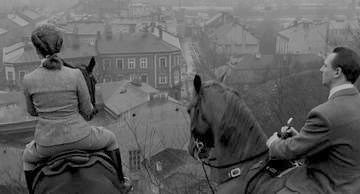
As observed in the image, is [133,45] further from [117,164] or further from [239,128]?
[239,128]

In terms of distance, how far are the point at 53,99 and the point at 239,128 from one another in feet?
5.87

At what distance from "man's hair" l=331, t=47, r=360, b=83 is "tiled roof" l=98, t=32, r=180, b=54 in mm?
34588

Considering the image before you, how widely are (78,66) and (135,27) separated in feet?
149

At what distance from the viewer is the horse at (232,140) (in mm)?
4500

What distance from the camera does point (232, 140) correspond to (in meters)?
4.62

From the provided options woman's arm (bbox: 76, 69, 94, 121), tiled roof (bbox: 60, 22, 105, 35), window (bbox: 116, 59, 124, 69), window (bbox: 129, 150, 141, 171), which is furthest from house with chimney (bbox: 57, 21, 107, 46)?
woman's arm (bbox: 76, 69, 94, 121)

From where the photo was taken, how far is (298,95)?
2345cm

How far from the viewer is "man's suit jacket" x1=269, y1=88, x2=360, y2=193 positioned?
394 cm

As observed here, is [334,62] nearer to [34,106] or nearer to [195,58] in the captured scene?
[34,106]

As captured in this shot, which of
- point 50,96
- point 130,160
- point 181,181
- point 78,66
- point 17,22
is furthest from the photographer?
point 17,22

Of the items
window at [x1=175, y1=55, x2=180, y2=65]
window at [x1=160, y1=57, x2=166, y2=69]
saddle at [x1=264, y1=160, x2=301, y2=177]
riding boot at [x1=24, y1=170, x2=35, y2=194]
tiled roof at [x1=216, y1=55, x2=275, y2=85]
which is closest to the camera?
saddle at [x1=264, y1=160, x2=301, y2=177]

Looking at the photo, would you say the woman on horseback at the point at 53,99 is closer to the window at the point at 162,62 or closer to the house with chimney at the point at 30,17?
the window at the point at 162,62

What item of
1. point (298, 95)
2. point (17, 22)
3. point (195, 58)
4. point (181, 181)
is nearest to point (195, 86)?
point (181, 181)

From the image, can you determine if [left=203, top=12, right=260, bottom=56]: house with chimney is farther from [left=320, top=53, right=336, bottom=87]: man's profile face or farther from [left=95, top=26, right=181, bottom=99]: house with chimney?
[left=320, top=53, right=336, bottom=87]: man's profile face
